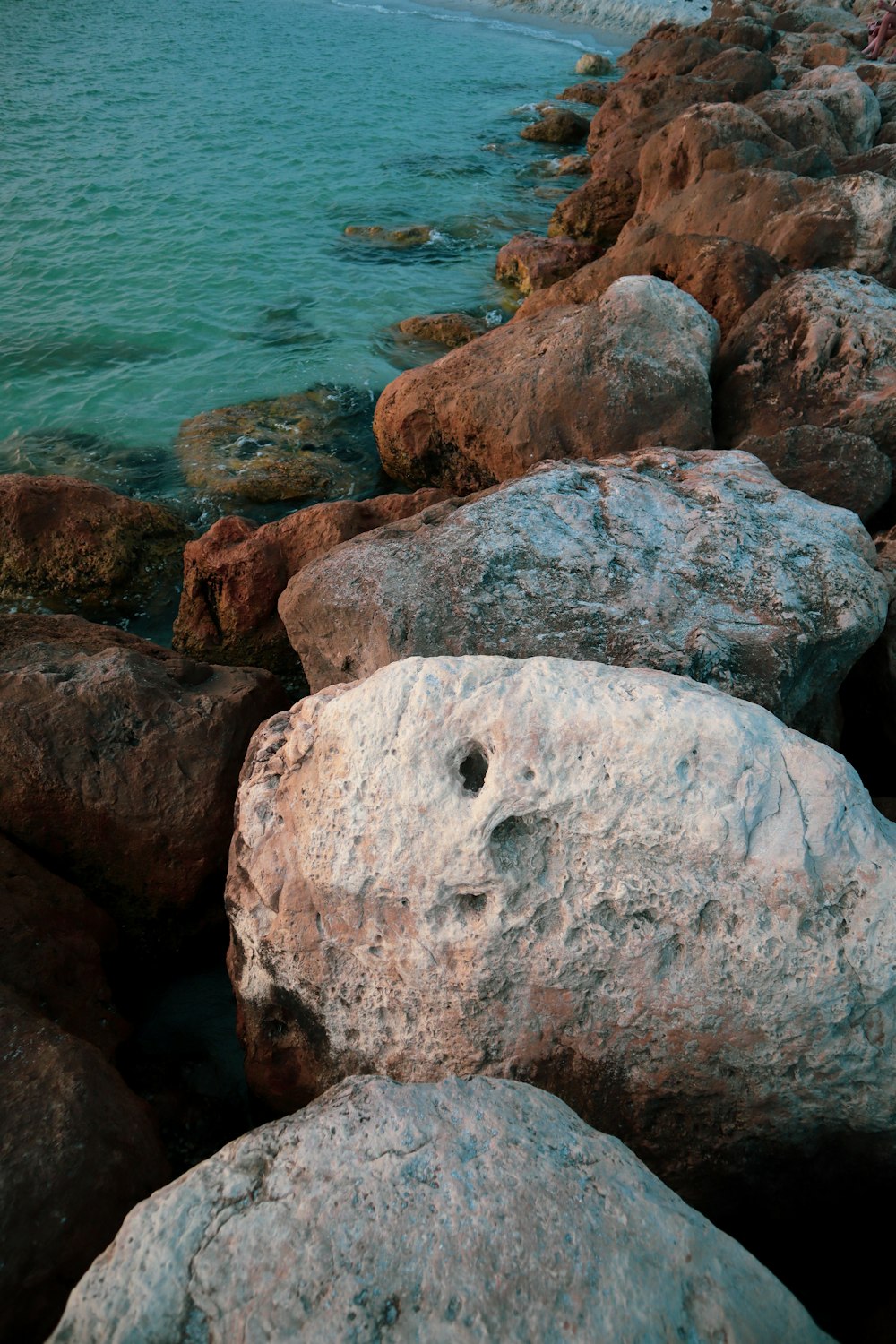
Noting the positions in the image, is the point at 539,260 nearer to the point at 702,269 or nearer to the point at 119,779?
the point at 702,269

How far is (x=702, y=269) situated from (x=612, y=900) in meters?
5.87

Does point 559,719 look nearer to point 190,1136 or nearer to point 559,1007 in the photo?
point 559,1007

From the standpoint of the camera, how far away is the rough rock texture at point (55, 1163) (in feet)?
7.66

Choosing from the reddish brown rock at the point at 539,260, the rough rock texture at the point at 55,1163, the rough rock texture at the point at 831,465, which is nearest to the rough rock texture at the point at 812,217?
the rough rock texture at the point at 831,465

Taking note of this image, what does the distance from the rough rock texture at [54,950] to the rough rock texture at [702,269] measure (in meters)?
4.93

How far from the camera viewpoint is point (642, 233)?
816cm

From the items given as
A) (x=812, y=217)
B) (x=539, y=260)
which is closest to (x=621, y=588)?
(x=812, y=217)

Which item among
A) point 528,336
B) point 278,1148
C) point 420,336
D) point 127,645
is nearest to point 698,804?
point 278,1148

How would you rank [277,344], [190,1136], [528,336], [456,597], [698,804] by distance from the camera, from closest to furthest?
1. [698,804]
2. [190,1136]
3. [456,597]
4. [528,336]
5. [277,344]

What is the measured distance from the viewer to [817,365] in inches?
227

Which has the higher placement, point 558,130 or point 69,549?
point 558,130

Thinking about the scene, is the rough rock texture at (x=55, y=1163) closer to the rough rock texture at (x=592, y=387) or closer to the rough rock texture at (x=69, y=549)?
the rough rock texture at (x=69, y=549)

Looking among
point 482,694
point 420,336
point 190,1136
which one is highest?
point 482,694

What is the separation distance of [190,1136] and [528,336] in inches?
Answer: 200
